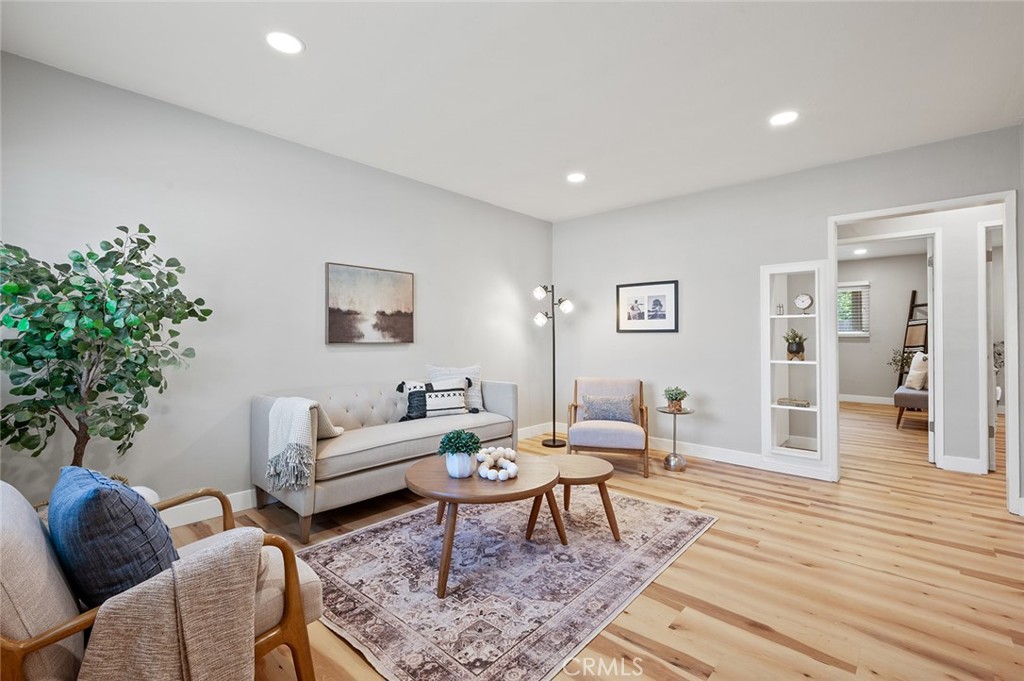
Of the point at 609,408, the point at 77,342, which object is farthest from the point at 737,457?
the point at 77,342

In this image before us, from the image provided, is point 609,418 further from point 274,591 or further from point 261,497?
point 274,591

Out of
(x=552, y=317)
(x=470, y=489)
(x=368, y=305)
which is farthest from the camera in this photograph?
(x=552, y=317)

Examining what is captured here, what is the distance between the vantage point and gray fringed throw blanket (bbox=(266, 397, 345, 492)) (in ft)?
8.63

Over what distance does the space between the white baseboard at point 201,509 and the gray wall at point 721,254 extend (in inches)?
140

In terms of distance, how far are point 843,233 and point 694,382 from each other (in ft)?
8.31

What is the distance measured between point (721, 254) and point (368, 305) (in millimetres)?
3358

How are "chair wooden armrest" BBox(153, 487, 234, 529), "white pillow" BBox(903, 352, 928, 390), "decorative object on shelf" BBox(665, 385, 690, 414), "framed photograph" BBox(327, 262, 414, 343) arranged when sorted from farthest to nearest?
"white pillow" BBox(903, 352, 928, 390) < "decorative object on shelf" BBox(665, 385, 690, 414) < "framed photograph" BBox(327, 262, 414, 343) < "chair wooden armrest" BBox(153, 487, 234, 529)

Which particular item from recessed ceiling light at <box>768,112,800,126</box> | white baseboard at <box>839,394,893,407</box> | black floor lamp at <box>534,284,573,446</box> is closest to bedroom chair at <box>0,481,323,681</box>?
recessed ceiling light at <box>768,112,800,126</box>

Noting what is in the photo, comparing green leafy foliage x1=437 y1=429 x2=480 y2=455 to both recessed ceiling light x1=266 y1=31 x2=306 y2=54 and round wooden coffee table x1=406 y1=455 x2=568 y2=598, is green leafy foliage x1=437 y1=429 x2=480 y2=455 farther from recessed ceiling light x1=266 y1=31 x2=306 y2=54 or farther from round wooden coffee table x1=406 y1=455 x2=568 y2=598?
recessed ceiling light x1=266 y1=31 x2=306 y2=54

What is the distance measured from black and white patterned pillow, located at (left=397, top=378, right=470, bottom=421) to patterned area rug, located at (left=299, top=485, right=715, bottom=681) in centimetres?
92

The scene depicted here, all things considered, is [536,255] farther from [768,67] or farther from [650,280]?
[768,67]

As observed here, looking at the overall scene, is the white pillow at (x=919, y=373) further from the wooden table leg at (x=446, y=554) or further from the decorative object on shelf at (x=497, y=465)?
the wooden table leg at (x=446, y=554)

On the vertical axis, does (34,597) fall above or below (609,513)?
above

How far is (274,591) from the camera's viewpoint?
1.41 m
